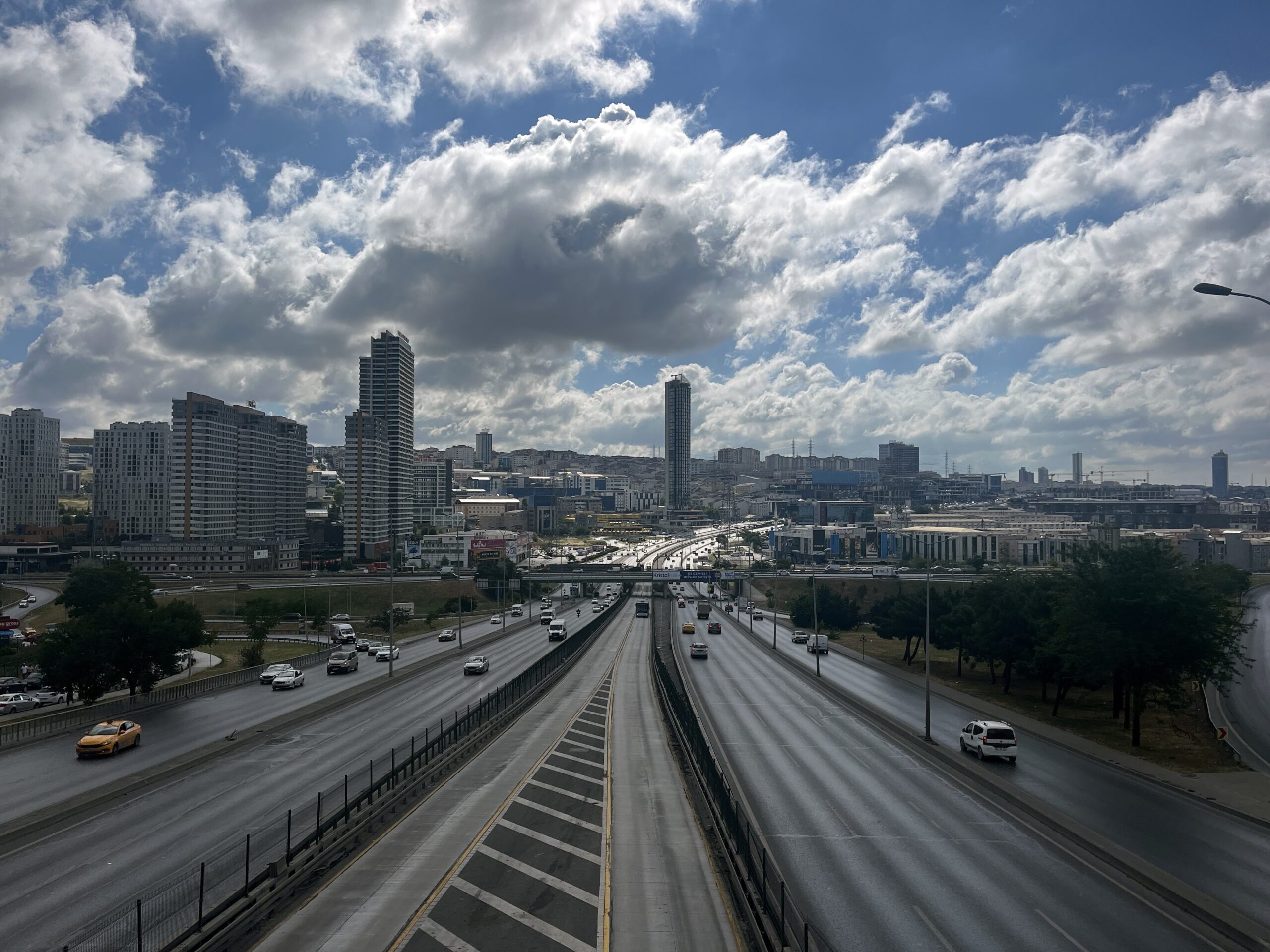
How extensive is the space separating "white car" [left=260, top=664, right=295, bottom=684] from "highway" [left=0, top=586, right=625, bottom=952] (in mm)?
8989

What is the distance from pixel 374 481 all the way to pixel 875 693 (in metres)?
151

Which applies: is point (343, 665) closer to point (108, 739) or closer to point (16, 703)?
point (16, 703)

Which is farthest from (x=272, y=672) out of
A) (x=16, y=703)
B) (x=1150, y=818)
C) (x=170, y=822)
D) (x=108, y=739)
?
(x=1150, y=818)

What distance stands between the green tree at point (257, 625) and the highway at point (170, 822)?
19365mm

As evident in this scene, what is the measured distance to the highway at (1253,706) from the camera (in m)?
33.8

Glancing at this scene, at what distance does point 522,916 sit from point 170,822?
39.0 ft

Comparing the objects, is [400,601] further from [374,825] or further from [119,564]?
[374,825]

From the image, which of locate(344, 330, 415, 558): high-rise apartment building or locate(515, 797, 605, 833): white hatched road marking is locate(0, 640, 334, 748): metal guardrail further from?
locate(344, 330, 415, 558): high-rise apartment building

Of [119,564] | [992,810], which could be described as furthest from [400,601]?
[992,810]

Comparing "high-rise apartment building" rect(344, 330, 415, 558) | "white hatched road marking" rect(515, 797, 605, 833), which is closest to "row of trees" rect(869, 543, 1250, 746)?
"white hatched road marking" rect(515, 797, 605, 833)

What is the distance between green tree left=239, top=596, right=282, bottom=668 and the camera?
55.7 metres

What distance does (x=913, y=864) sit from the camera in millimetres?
17750

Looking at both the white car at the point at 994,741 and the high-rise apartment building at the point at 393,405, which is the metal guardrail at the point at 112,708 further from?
the high-rise apartment building at the point at 393,405

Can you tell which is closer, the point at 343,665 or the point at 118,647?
the point at 118,647
